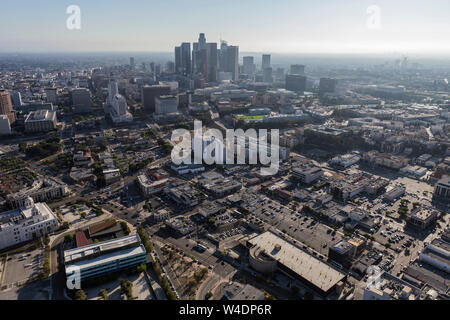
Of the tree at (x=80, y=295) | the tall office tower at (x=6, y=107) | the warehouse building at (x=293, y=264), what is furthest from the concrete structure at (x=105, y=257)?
the tall office tower at (x=6, y=107)

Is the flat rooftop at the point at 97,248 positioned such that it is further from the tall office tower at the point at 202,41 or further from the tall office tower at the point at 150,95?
the tall office tower at the point at 202,41

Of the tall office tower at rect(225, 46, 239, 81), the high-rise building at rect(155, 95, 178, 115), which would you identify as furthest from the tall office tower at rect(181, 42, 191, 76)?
the high-rise building at rect(155, 95, 178, 115)

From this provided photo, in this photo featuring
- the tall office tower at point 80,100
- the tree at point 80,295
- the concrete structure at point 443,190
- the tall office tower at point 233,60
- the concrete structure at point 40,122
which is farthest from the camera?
the tall office tower at point 233,60

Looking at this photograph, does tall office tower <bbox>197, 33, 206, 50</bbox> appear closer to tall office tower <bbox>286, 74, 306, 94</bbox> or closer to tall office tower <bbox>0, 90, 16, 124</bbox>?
tall office tower <bbox>286, 74, 306, 94</bbox>

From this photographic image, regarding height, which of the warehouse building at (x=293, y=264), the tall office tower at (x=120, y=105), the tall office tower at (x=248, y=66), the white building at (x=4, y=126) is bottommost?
the warehouse building at (x=293, y=264)
